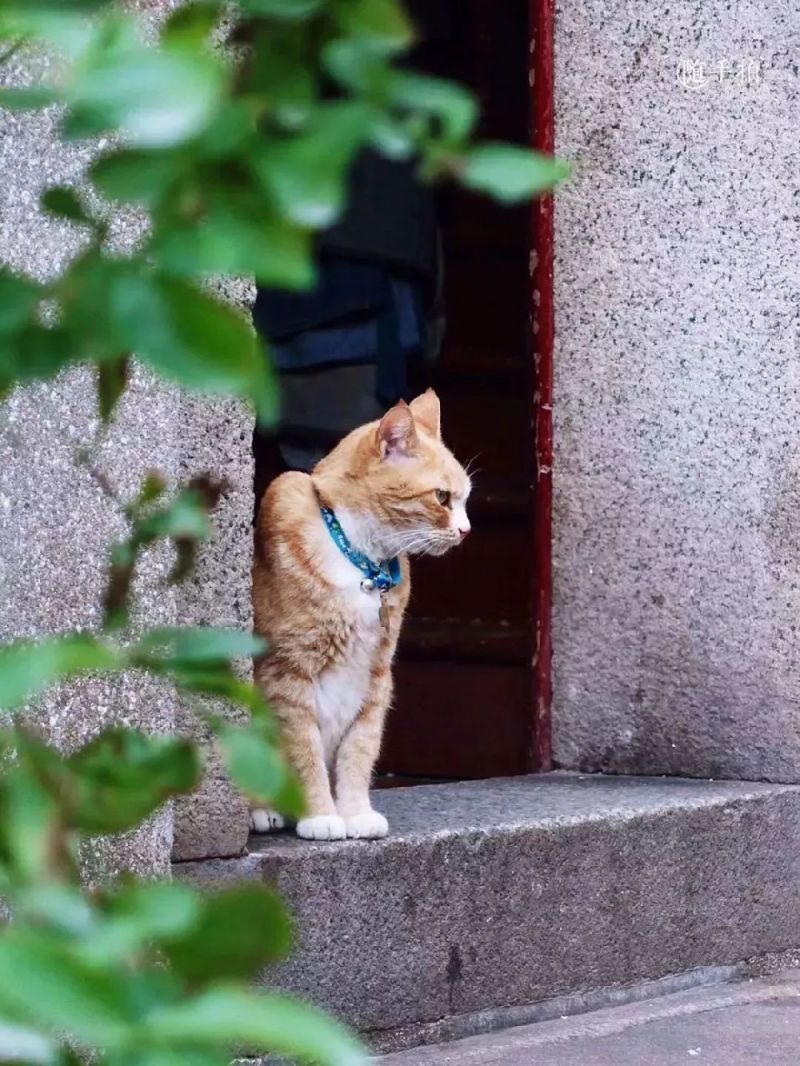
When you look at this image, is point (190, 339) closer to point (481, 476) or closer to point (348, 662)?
point (348, 662)

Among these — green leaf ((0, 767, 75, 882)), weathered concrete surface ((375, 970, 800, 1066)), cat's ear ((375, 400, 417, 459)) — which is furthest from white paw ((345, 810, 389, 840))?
green leaf ((0, 767, 75, 882))

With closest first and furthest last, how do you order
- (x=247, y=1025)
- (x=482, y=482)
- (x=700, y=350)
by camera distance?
(x=247, y=1025), (x=700, y=350), (x=482, y=482)

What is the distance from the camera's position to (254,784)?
1.58 ft

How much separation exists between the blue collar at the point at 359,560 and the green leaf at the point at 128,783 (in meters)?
2.12

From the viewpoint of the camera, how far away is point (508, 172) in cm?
47

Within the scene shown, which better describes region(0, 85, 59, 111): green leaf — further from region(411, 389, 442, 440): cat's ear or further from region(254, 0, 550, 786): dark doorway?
region(254, 0, 550, 786): dark doorway

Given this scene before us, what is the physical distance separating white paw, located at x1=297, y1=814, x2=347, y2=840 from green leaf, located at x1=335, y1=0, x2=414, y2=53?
2088 millimetres

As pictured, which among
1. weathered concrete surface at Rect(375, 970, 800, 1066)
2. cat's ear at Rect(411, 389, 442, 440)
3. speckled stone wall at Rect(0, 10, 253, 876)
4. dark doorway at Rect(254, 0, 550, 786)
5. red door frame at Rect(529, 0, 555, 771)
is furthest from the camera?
dark doorway at Rect(254, 0, 550, 786)

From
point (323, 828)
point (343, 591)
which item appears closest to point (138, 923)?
point (323, 828)

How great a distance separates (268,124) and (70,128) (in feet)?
0.23

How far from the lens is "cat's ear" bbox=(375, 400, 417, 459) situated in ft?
9.12

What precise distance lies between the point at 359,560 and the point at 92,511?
704mm

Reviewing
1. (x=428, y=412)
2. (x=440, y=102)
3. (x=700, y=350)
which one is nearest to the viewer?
(x=440, y=102)

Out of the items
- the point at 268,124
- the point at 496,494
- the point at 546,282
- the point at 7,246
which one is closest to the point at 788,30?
the point at 546,282
